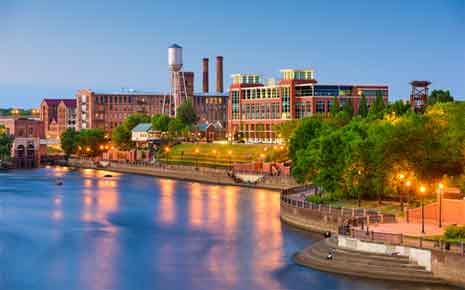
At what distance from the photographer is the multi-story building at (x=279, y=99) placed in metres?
155

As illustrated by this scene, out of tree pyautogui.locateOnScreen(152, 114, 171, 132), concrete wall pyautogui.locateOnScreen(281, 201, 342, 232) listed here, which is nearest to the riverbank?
tree pyautogui.locateOnScreen(152, 114, 171, 132)

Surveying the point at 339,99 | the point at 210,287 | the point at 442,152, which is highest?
the point at 339,99

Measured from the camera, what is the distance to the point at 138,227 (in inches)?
2849

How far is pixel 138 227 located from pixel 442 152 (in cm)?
2877

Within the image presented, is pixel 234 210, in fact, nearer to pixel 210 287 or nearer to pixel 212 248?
pixel 212 248

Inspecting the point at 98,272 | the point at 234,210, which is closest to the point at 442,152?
the point at 234,210

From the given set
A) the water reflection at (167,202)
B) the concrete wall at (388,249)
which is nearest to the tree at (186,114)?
the water reflection at (167,202)

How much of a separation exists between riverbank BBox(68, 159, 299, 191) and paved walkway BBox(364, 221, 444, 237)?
49.0 m

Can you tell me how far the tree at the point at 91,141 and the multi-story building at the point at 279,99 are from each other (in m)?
32.7

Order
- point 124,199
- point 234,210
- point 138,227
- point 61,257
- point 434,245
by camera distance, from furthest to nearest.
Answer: point 124,199
point 234,210
point 138,227
point 61,257
point 434,245

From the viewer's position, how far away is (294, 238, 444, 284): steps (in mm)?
45594

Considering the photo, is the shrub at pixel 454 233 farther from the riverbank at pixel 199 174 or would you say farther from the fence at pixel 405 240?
the riverbank at pixel 199 174

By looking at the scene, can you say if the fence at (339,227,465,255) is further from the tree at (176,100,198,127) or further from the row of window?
the tree at (176,100,198,127)

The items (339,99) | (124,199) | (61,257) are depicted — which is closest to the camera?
(61,257)
